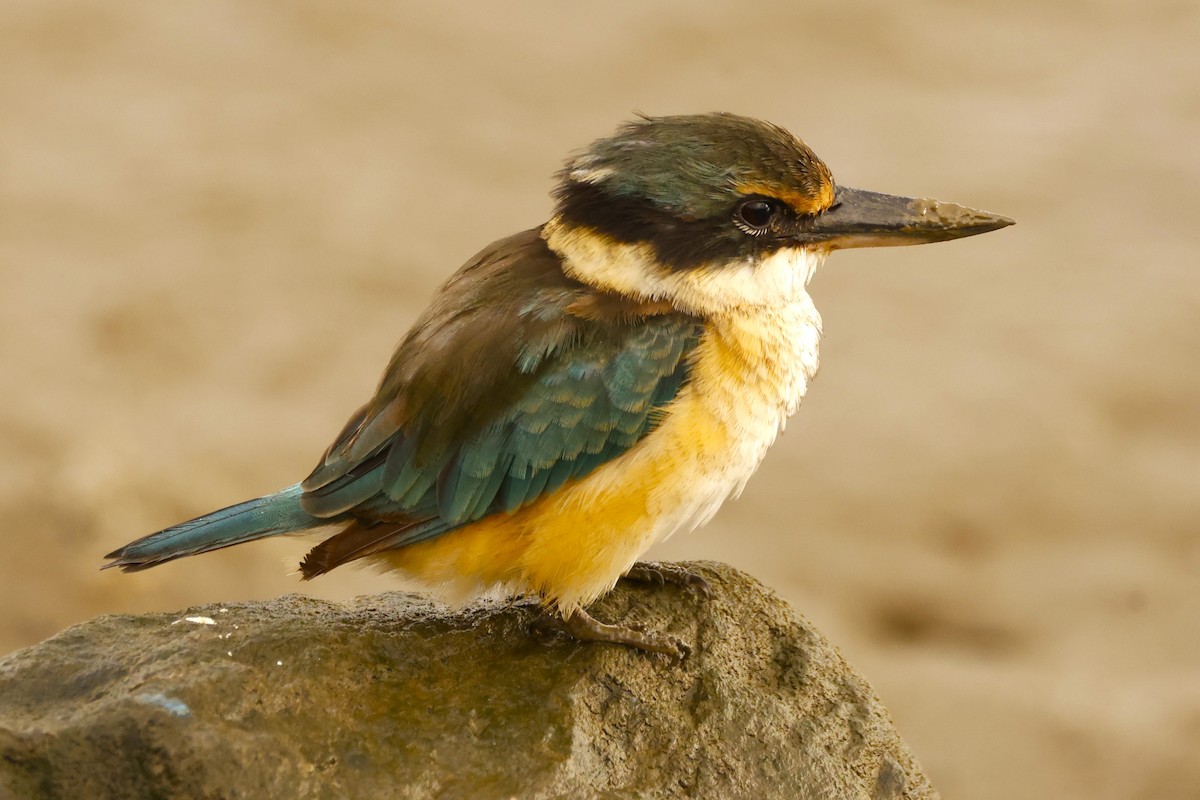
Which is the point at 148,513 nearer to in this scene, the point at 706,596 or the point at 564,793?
the point at 706,596

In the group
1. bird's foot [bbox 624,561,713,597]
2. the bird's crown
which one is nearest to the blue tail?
bird's foot [bbox 624,561,713,597]

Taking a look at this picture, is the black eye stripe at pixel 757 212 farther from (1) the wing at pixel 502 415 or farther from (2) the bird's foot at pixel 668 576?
(2) the bird's foot at pixel 668 576

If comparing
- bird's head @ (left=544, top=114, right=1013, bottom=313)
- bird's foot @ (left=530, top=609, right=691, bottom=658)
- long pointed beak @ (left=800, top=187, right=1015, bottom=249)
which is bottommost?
bird's foot @ (left=530, top=609, right=691, bottom=658)

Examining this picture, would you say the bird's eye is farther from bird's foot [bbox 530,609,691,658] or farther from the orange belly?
bird's foot [bbox 530,609,691,658]

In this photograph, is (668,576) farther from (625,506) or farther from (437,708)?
(437,708)

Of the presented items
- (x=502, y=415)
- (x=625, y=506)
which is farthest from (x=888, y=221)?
(x=502, y=415)

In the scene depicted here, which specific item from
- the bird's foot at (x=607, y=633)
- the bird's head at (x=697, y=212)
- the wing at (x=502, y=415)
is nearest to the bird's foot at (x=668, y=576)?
the bird's foot at (x=607, y=633)
